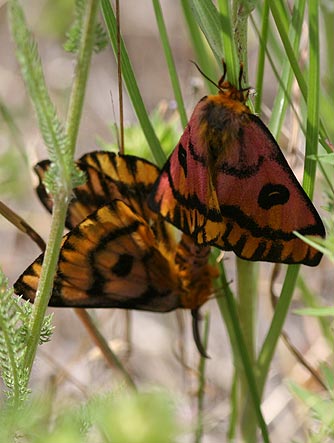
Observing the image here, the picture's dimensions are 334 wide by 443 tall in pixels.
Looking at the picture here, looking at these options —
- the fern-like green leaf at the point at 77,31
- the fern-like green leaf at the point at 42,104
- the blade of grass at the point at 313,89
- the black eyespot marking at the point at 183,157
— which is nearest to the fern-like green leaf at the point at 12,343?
the fern-like green leaf at the point at 42,104

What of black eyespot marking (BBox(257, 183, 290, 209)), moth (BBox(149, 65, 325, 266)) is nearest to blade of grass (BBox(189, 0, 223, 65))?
moth (BBox(149, 65, 325, 266))

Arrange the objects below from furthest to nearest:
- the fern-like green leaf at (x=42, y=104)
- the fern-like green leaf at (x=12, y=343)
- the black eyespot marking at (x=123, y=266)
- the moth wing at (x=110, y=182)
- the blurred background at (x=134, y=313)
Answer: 1. the blurred background at (x=134, y=313)
2. the moth wing at (x=110, y=182)
3. the black eyespot marking at (x=123, y=266)
4. the fern-like green leaf at (x=12, y=343)
5. the fern-like green leaf at (x=42, y=104)

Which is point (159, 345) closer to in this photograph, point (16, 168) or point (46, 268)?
point (16, 168)

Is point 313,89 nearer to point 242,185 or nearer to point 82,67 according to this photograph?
point 242,185

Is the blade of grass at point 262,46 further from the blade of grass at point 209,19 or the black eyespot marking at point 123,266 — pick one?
the black eyespot marking at point 123,266

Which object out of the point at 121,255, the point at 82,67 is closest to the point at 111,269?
the point at 121,255

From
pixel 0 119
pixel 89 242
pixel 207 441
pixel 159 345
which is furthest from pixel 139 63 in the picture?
pixel 89 242
